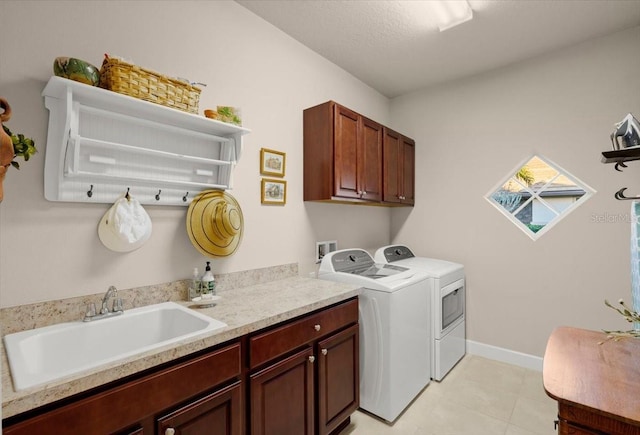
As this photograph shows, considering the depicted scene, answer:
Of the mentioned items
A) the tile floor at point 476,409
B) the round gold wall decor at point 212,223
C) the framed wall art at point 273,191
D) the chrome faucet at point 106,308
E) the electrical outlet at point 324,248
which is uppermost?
the framed wall art at point 273,191

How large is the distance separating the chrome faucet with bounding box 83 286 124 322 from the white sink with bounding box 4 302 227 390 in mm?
23

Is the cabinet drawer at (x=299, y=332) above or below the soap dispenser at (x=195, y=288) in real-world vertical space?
below

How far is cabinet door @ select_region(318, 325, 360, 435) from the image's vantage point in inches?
66.3

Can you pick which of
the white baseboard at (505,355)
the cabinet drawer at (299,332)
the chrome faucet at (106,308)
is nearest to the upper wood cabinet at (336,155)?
the cabinet drawer at (299,332)

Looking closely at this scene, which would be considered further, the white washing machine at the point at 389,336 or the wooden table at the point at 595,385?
the white washing machine at the point at 389,336

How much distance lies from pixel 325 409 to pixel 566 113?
9.62ft

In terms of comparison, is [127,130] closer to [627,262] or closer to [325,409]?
[325,409]

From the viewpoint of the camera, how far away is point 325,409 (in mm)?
1704

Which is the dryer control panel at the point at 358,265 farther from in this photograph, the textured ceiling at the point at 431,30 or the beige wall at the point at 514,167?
the textured ceiling at the point at 431,30

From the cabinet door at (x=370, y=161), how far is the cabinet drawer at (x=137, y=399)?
1709 millimetres

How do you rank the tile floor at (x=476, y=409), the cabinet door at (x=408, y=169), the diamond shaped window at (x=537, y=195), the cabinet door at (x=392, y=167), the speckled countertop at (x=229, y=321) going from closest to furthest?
the speckled countertop at (x=229, y=321)
the tile floor at (x=476, y=409)
the diamond shaped window at (x=537, y=195)
the cabinet door at (x=392, y=167)
the cabinet door at (x=408, y=169)

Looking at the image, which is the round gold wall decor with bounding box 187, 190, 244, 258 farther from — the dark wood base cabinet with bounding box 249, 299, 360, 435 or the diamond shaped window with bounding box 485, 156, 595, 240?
the diamond shaped window with bounding box 485, 156, 595, 240

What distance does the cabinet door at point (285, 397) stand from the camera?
4.46ft

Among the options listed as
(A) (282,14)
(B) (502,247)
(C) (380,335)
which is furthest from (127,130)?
(B) (502,247)
